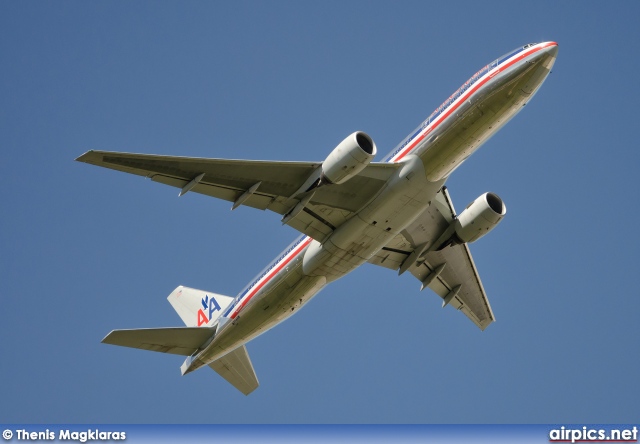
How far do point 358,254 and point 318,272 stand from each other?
1.92 m

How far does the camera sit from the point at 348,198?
4044 centimetres

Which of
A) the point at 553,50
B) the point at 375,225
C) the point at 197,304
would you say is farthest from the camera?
the point at 197,304

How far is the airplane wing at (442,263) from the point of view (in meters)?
45.6

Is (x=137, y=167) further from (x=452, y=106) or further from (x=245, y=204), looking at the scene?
(x=452, y=106)

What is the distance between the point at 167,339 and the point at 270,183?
1025cm

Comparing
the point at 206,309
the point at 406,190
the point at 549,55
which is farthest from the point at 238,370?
the point at 549,55

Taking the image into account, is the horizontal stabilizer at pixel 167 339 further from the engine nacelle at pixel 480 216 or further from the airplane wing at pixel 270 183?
the engine nacelle at pixel 480 216

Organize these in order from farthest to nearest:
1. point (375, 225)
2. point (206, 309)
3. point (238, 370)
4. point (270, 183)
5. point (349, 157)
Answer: point (206, 309), point (238, 370), point (375, 225), point (270, 183), point (349, 157)

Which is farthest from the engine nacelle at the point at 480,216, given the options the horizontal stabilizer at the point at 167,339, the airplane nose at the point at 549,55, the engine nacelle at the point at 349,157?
the horizontal stabilizer at the point at 167,339

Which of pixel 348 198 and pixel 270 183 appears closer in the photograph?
pixel 270 183

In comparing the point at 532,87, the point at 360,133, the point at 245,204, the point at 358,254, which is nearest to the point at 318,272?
the point at 358,254

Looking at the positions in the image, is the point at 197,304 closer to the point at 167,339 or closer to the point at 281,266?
the point at 167,339

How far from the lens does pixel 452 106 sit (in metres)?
38.8

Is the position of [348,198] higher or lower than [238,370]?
higher
